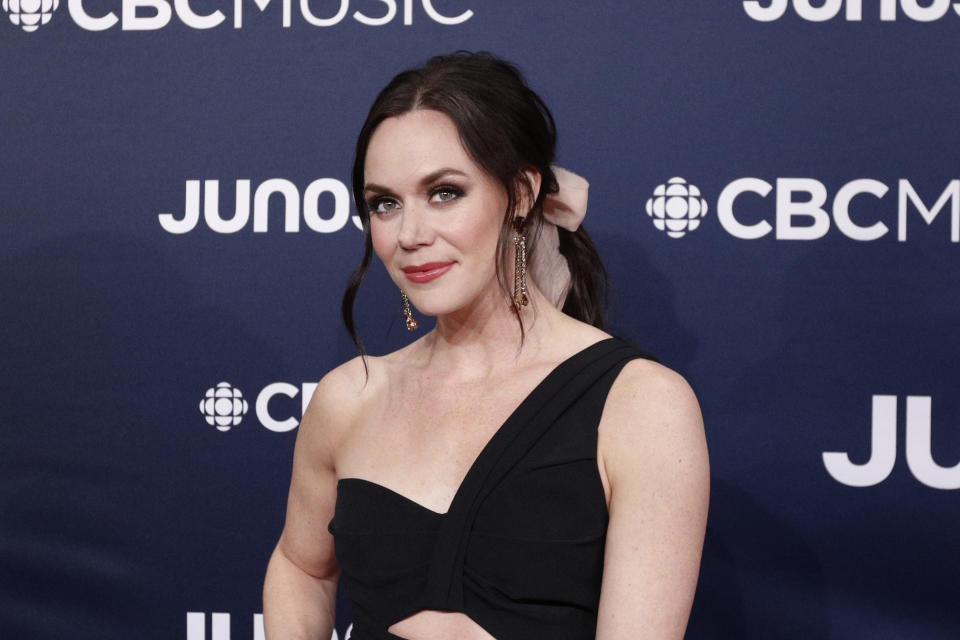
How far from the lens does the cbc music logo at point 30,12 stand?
2.21 meters

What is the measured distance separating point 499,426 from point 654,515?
0.27 meters

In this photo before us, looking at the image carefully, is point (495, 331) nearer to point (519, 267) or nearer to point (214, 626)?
point (519, 267)

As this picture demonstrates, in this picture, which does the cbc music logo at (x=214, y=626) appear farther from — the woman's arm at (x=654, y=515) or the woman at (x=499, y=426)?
the woman's arm at (x=654, y=515)

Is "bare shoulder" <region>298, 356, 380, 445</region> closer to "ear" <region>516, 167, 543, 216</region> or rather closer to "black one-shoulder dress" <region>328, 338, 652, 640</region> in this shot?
"black one-shoulder dress" <region>328, 338, 652, 640</region>

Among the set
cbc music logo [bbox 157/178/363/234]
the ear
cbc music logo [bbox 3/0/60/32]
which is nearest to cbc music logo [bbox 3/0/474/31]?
cbc music logo [bbox 3/0/60/32]

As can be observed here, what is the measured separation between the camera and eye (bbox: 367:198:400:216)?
154 cm

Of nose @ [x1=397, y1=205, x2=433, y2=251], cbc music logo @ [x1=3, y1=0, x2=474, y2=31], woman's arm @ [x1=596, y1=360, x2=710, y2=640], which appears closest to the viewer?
woman's arm @ [x1=596, y1=360, x2=710, y2=640]

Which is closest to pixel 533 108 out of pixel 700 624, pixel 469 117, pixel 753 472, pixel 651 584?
pixel 469 117

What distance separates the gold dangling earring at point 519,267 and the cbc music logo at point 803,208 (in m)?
0.55

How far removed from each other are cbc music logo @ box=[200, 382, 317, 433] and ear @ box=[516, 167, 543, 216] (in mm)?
765

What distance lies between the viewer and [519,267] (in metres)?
1.57

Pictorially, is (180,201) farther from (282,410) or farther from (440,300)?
(440,300)

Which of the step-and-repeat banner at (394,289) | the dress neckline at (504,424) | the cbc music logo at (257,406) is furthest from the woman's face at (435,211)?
the cbc music logo at (257,406)

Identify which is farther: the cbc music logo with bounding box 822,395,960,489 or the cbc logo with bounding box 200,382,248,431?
the cbc logo with bounding box 200,382,248,431
